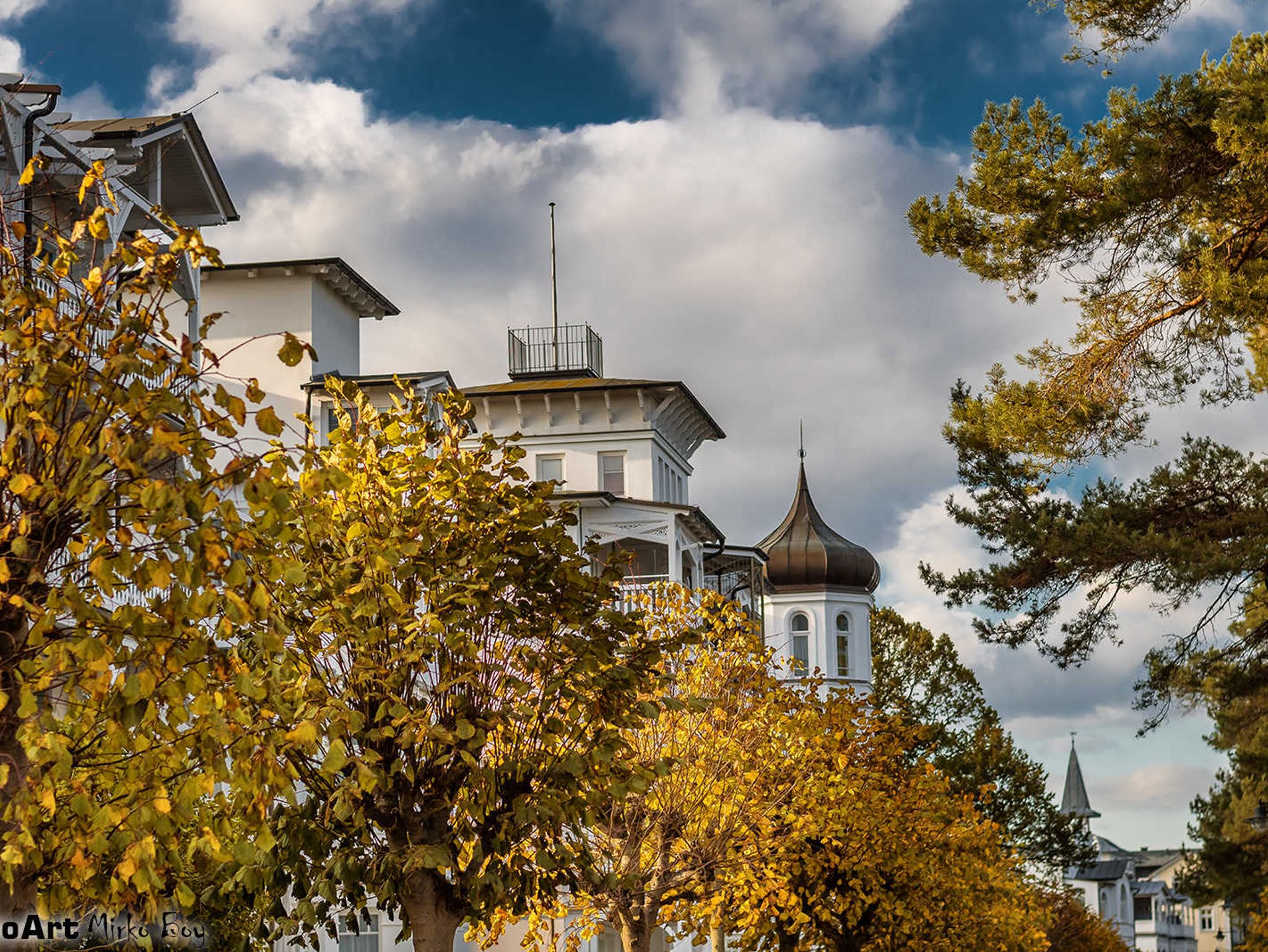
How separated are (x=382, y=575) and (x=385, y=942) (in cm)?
2675

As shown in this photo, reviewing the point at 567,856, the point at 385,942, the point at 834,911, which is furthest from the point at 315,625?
the point at 385,942

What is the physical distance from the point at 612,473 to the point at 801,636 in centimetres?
1913

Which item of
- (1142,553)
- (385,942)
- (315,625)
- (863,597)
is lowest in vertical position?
(385,942)

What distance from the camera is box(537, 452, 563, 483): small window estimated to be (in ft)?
150

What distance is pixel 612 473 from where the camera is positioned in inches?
1797

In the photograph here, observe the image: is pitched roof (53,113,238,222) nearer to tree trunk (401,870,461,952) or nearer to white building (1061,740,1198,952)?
tree trunk (401,870,461,952)

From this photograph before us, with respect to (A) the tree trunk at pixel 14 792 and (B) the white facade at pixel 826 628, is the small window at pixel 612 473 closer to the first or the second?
(B) the white facade at pixel 826 628

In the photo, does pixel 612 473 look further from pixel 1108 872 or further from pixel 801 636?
pixel 1108 872

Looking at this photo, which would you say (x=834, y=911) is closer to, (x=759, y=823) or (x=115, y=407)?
(x=759, y=823)

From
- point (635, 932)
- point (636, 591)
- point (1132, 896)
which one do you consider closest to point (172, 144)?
point (636, 591)

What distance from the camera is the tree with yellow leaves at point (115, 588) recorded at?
7402mm

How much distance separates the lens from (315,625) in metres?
12.9

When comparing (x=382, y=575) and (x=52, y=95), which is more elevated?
(x=52, y=95)

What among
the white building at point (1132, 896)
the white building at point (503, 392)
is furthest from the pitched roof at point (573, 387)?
the white building at point (1132, 896)
